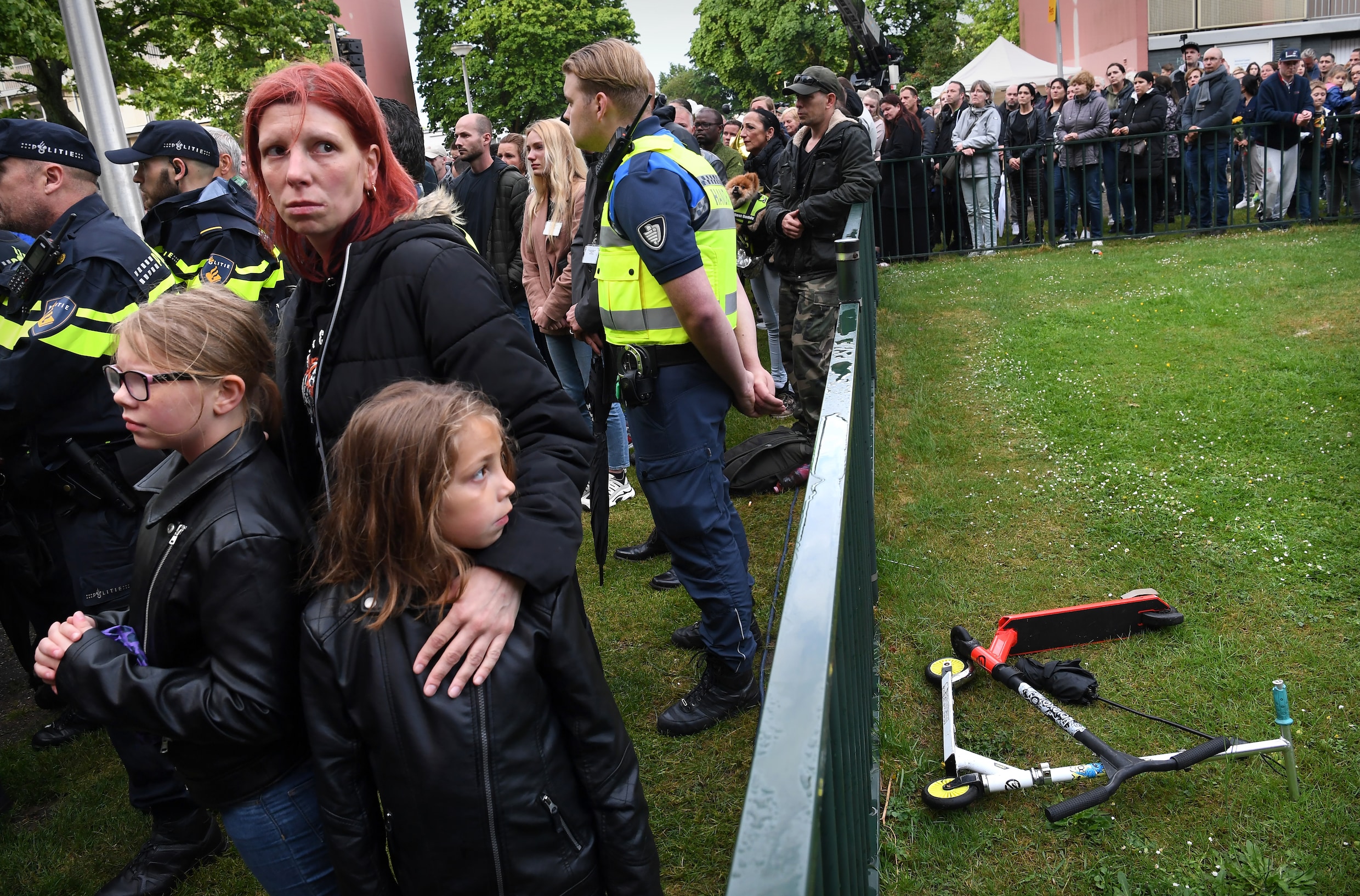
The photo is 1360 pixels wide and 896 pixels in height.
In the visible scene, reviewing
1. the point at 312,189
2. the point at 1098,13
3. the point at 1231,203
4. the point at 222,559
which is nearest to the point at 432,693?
the point at 222,559

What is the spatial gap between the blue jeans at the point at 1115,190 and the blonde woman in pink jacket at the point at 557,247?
8.57 metres

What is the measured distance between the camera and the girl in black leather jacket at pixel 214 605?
1798 millimetres

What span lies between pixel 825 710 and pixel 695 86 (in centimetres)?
11001

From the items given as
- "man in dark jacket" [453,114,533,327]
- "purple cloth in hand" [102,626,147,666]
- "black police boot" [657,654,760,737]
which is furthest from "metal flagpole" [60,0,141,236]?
"purple cloth in hand" [102,626,147,666]

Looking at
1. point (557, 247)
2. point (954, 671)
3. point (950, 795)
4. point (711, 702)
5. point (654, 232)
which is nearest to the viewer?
point (950, 795)

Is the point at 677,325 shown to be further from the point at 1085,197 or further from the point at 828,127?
the point at 1085,197

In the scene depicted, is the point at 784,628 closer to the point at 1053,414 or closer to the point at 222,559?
the point at 222,559

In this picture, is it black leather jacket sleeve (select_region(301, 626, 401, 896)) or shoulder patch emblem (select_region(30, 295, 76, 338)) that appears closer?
black leather jacket sleeve (select_region(301, 626, 401, 896))

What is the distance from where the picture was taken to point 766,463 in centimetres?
580

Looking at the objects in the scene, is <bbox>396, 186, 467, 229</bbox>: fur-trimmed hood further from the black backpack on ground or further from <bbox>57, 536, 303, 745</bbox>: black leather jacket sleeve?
the black backpack on ground

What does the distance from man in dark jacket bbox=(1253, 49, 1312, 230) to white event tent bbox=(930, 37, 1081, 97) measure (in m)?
11.1

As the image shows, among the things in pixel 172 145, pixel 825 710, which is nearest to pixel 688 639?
pixel 172 145

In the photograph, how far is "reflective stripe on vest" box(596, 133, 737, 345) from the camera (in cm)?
321

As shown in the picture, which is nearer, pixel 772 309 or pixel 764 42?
pixel 772 309
